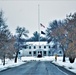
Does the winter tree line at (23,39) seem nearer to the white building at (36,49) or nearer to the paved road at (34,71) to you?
the paved road at (34,71)

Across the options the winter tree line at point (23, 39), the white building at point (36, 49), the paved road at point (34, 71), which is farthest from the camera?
the white building at point (36, 49)

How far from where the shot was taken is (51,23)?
97812mm

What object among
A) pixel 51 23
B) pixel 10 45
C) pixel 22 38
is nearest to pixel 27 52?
pixel 51 23

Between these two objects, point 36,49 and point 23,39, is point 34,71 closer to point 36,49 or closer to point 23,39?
point 23,39

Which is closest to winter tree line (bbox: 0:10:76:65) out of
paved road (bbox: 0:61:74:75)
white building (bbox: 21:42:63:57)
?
paved road (bbox: 0:61:74:75)

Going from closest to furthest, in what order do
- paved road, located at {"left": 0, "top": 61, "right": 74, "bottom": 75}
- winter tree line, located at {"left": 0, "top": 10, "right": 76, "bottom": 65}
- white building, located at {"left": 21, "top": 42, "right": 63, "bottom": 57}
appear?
paved road, located at {"left": 0, "top": 61, "right": 74, "bottom": 75} → winter tree line, located at {"left": 0, "top": 10, "right": 76, "bottom": 65} → white building, located at {"left": 21, "top": 42, "right": 63, "bottom": 57}

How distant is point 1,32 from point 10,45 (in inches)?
306

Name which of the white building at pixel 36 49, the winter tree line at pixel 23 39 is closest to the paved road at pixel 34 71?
the winter tree line at pixel 23 39

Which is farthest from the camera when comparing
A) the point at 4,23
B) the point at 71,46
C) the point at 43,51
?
the point at 43,51

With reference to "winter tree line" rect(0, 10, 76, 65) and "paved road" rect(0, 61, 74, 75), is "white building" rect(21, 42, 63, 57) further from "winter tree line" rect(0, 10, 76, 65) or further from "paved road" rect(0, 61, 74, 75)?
"paved road" rect(0, 61, 74, 75)

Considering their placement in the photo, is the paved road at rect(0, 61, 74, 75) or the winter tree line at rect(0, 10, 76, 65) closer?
the paved road at rect(0, 61, 74, 75)

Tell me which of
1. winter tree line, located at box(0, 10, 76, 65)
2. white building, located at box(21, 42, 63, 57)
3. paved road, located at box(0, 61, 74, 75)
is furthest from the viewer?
white building, located at box(21, 42, 63, 57)

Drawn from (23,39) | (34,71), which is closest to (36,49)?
(23,39)

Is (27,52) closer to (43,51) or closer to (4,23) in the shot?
(43,51)
